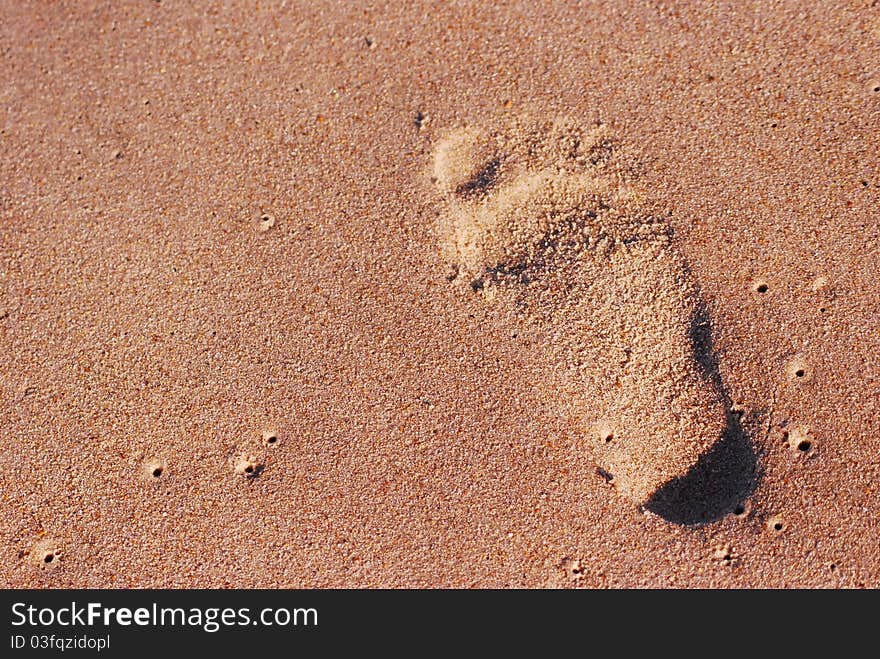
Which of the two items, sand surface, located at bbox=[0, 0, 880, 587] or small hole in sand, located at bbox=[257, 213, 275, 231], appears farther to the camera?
small hole in sand, located at bbox=[257, 213, 275, 231]

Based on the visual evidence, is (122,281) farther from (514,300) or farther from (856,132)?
(856,132)

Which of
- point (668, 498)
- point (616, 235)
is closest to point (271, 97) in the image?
point (616, 235)

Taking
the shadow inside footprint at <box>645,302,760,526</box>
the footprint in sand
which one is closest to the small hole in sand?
the footprint in sand

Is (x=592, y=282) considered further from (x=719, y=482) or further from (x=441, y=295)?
(x=719, y=482)

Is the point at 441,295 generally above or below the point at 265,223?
below

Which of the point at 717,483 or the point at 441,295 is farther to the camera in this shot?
the point at 441,295

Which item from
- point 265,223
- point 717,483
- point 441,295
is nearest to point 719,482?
point 717,483

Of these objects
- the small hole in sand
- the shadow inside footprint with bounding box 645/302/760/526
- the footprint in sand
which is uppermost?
the small hole in sand

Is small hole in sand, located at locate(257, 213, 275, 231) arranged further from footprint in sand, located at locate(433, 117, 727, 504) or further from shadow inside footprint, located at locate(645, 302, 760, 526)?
shadow inside footprint, located at locate(645, 302, 760, 526)

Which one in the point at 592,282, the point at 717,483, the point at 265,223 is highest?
the point at 265,223
